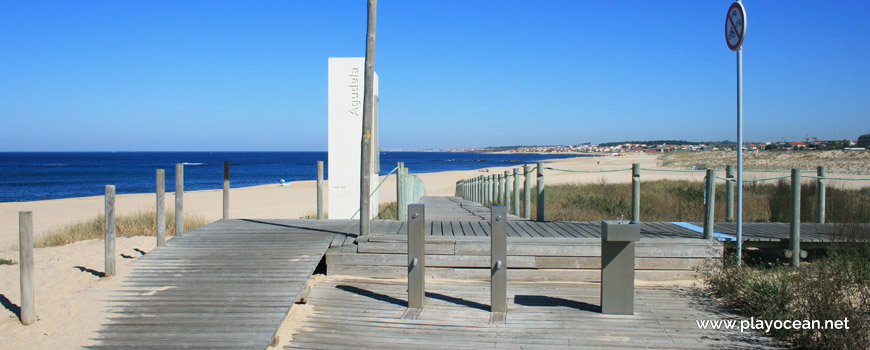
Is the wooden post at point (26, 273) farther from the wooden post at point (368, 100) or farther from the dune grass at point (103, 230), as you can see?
the dune grass at point (103, 230)

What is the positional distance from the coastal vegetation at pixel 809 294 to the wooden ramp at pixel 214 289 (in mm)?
4484

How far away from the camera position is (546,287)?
→ 22.9ft

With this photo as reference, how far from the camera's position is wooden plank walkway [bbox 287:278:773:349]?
5062 mm

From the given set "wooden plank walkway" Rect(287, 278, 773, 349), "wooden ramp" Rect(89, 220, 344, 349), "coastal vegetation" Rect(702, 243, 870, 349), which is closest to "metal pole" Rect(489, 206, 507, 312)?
"wooden plank walkway" Rect(287, 278, 773, 349)

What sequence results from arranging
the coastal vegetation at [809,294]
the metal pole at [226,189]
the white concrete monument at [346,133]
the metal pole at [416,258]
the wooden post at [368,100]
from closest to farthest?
the coastal vegetation at [809,294] < the metal pole at [416,258] < the wooden post at [368,100] < the metal pole at [226,189] < the white concrete monument at [346,133]

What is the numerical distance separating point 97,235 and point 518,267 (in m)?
8.26

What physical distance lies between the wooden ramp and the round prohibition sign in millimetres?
5656

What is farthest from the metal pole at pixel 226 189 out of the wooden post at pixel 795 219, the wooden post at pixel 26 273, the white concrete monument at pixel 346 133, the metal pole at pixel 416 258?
the wooden post at pixel 795 219

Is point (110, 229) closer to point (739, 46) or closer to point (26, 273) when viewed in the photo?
point (26, 273)

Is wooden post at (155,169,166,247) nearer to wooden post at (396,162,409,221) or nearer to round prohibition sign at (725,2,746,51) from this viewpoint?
wooden post at (396,162,409,221)

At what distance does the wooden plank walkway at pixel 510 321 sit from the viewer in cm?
506

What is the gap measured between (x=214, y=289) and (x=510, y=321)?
121 inches

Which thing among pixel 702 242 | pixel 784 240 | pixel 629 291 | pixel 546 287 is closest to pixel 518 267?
pixel 546 287

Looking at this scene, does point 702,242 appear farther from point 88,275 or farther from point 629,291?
point 88,275
